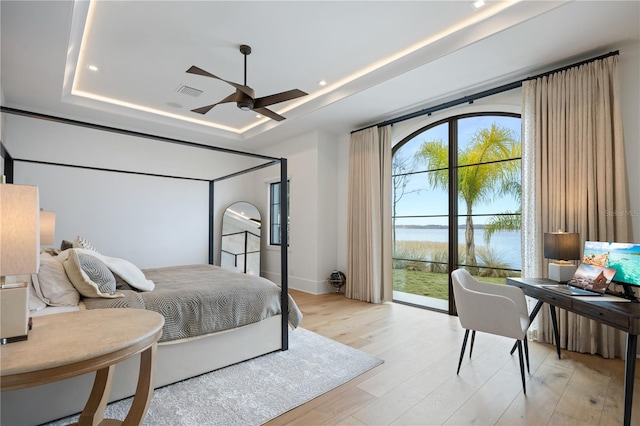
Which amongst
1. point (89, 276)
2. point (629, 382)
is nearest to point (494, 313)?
point (629, 382)

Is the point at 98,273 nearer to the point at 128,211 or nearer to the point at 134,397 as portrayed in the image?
the point at 134,397

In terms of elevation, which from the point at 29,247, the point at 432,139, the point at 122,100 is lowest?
the point at 29,247

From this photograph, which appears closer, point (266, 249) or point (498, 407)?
point (498, 407)

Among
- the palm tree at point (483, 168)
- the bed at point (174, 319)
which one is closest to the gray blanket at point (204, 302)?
the bed at point (174, 319)

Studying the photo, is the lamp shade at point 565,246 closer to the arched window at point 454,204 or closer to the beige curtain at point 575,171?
the beige curtain at point 575,171

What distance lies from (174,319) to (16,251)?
1.20m

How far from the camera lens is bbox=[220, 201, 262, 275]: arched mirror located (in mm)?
6160

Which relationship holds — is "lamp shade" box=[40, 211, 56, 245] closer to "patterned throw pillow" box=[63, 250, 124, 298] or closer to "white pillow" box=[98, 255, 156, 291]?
"white pillow" box=[98, 255, 156, 291]

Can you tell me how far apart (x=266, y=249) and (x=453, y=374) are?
463cm

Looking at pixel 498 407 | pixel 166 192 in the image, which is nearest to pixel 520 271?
pixel 498 407

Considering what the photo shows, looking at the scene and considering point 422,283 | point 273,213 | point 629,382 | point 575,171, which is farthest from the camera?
point 273,213

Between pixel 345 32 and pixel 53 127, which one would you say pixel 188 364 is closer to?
pixel 345 32

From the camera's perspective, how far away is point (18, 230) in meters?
1.15

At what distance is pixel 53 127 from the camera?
4.61m
